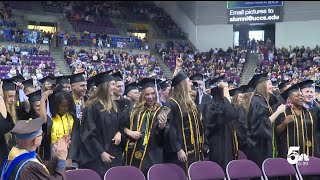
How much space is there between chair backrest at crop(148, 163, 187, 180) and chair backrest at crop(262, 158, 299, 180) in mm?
966

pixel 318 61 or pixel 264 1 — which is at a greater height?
pixel 264 1

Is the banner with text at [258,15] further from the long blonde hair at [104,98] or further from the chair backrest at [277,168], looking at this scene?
the long blonde hair at [104,98]

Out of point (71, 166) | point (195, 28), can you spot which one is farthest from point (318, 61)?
point (195, 28)

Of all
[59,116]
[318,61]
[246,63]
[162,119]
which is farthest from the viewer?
[246,63]

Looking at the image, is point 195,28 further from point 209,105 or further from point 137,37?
point 209,105

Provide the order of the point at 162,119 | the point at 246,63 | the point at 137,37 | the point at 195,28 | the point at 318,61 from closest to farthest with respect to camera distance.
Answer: the point at 162,119
the point at 318,61
the point at 246,63
the point at 195,28
the point at 137,37

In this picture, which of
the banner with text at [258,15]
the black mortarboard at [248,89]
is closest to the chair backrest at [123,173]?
the black mortarboard at [248,89]

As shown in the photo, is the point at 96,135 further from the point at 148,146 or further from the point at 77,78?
the point at 77,78

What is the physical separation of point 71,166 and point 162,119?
119 centimetres

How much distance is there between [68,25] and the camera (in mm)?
25953

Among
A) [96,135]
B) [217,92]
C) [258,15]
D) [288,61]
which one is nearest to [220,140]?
[217,92]

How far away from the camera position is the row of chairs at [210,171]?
4912 millimetres

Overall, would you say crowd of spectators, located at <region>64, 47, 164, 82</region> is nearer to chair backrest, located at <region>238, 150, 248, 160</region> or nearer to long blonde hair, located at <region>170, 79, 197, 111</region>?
chair backrest, located at <region>238, 150, 248, 160</region>

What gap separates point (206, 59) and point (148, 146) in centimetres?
1640
